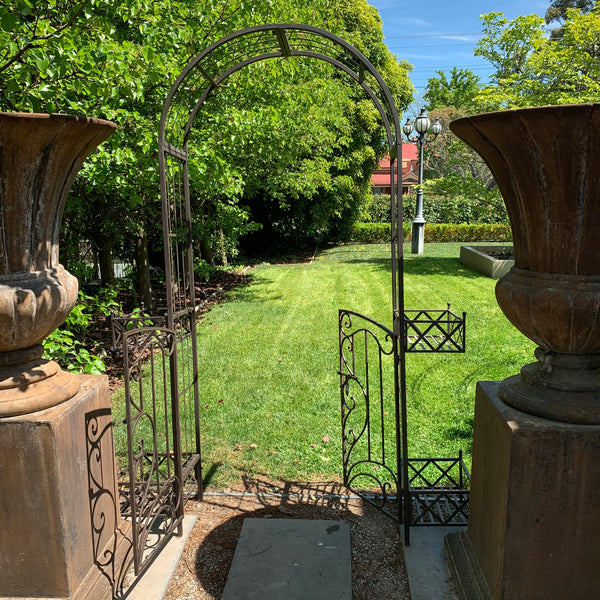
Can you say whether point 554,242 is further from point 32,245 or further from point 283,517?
point 283,517

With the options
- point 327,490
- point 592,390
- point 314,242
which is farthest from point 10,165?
point 314,242

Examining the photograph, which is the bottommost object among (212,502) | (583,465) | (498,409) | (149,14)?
(212,502)

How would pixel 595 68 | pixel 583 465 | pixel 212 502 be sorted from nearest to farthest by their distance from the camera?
pixel 583 465
pixel 212 502
pixel 595 68

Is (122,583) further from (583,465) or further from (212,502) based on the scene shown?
(583,465)

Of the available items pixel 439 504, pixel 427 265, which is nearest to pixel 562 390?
pixel 439 504

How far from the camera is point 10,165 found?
232 cm

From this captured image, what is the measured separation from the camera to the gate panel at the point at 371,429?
12.2 ft

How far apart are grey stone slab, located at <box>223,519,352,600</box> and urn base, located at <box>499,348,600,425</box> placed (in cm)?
168

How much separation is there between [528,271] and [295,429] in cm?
348

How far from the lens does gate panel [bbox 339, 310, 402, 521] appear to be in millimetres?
3729

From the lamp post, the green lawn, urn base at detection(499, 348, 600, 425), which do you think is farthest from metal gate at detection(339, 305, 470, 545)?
the lamp post

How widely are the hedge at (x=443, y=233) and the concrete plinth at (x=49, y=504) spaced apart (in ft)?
77.0

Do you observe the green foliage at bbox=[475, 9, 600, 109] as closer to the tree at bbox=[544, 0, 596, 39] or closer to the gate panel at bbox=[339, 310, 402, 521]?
the gate panel at bbox=[339, 310, 402, 521]

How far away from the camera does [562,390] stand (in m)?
2.39
